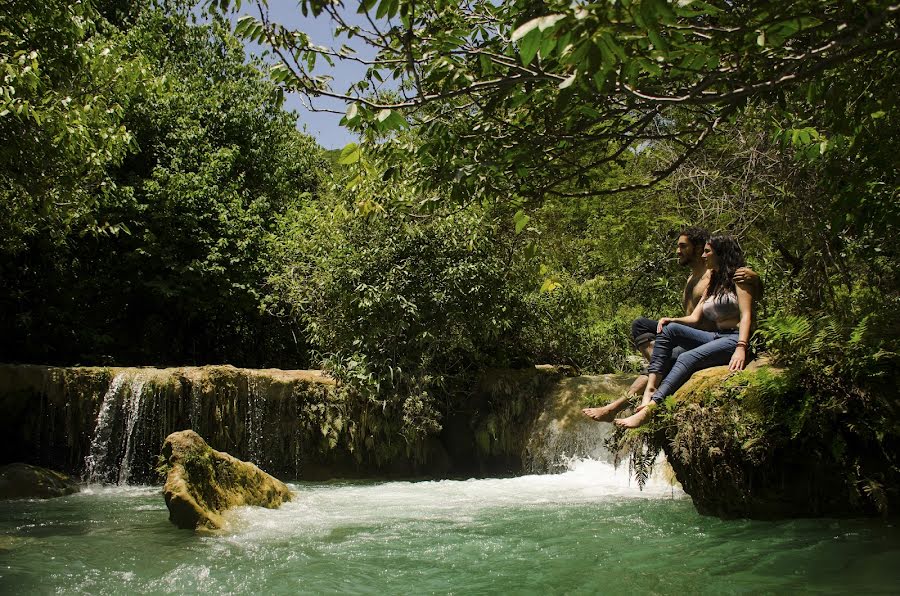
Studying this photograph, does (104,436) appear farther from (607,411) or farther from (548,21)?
(548,21)

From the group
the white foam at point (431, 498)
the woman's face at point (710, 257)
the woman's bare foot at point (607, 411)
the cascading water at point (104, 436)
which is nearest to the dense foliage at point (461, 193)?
the woman's face at point (710, 257)

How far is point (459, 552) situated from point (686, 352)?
2744 millimetres

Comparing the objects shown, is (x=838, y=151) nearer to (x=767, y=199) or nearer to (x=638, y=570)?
(x=767, y=199)

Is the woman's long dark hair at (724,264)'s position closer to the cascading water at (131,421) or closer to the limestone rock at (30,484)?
the limestone rock at (30,484)

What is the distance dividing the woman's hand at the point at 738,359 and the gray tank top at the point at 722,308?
555mm

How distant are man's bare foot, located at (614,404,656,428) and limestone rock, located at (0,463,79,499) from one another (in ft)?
27.7

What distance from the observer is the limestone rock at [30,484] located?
35.3 ft

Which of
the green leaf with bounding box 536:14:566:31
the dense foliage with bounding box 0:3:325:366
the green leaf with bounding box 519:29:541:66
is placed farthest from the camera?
the dense foliage with bounding box 0:3:325:366

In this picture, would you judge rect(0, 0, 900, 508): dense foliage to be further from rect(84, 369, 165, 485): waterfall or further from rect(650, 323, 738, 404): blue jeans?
rect(84, 369, 165, 485): waterfall

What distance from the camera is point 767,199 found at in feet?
35.1

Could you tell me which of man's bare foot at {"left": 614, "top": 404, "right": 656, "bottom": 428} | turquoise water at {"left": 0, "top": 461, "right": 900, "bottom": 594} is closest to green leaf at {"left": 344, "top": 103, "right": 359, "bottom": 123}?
turquoise water at {"left": 0, "top": 461, "right": 900, "bottom": 594}

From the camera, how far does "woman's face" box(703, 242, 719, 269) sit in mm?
7395

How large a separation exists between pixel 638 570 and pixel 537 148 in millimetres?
2910

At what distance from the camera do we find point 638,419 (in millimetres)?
6711
